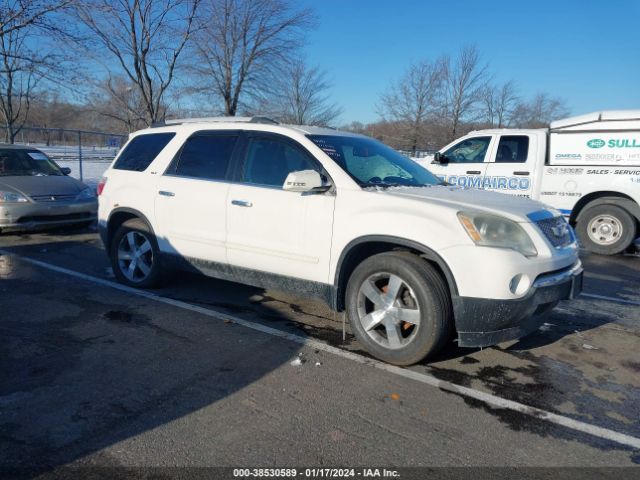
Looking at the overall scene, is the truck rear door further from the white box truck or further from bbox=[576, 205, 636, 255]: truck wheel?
bbox=[576, 205, 636, 255]: truck wheel

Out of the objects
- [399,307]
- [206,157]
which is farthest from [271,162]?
[399,307]

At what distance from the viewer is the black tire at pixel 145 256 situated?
202 inches

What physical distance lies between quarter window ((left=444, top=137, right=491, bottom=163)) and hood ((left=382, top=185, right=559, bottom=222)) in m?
5.51

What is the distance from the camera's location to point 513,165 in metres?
8.88

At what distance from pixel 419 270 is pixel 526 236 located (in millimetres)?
788

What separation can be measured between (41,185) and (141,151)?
4.16 m

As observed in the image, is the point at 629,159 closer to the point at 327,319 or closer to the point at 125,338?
the point at 327,319

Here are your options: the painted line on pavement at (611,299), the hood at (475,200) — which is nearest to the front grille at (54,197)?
the hood at (475,200)

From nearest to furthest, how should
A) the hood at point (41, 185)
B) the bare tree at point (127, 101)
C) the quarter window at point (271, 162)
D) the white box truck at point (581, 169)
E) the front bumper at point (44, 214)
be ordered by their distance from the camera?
the quarter window at point (271, 162) → the front bumper at point (44, 214) → the white box truck at point (581, 169) → the hood at point (41, 185) → the bare tree at point (127, 101)

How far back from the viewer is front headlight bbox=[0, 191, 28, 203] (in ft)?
25.5

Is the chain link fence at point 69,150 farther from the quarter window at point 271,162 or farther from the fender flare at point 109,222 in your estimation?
the quarter window at point 271,162

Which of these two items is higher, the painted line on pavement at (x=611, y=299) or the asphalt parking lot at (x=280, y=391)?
the painted line on pavement at (x=611, y=299)

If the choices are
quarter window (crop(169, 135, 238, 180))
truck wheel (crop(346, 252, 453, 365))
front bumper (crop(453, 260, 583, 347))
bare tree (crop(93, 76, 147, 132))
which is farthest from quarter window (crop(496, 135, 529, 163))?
bare tree (crop(93, 76, 147, 132))

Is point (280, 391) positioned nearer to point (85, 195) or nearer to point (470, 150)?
point (85, 195)
